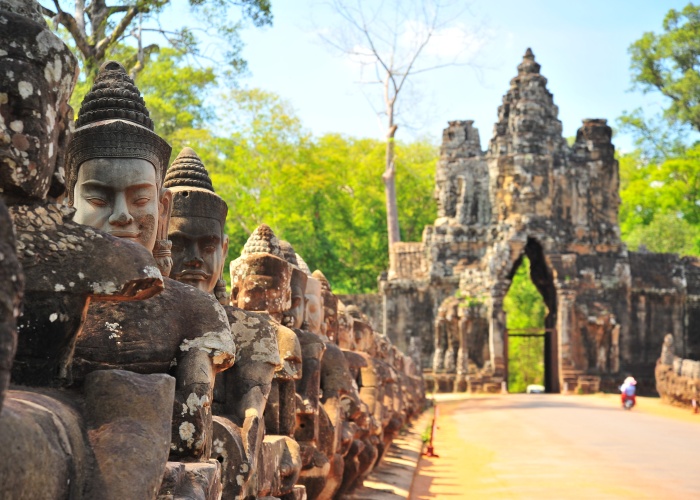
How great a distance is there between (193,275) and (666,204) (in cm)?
3609

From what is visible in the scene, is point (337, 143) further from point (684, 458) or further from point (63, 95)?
point (63, 95)

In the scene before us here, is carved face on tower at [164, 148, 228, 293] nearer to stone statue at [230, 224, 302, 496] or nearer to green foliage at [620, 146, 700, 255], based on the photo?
stone statue at [230, 224, 302, 496]

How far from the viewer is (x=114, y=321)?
317 cm

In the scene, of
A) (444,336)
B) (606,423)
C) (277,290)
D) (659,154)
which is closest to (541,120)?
(444,336)

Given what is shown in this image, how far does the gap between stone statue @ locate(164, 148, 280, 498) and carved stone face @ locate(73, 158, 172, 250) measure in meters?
0.82

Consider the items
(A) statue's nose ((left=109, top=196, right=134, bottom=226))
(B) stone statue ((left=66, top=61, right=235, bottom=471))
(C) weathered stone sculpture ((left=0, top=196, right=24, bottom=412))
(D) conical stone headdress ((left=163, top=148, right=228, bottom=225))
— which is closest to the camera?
(C) weathered stone sculpture ((left=0, top=196, right=24, bottom=412))

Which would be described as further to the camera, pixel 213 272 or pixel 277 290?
pixel 277 290

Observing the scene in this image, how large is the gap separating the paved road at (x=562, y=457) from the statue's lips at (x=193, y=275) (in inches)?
177

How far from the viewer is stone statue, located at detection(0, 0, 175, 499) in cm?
240

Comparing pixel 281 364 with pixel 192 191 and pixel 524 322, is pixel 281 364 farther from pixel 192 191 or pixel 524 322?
pixel 524 322

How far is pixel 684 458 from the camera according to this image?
37.6 feet

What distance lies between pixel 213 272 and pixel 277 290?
96 centimetres

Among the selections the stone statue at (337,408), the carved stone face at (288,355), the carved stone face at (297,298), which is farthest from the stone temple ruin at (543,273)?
the carved stone face at (288,355)

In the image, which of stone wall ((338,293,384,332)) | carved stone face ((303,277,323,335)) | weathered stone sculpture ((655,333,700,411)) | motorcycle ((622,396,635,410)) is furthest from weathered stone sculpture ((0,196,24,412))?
stone wall ((338,293,384,332))
